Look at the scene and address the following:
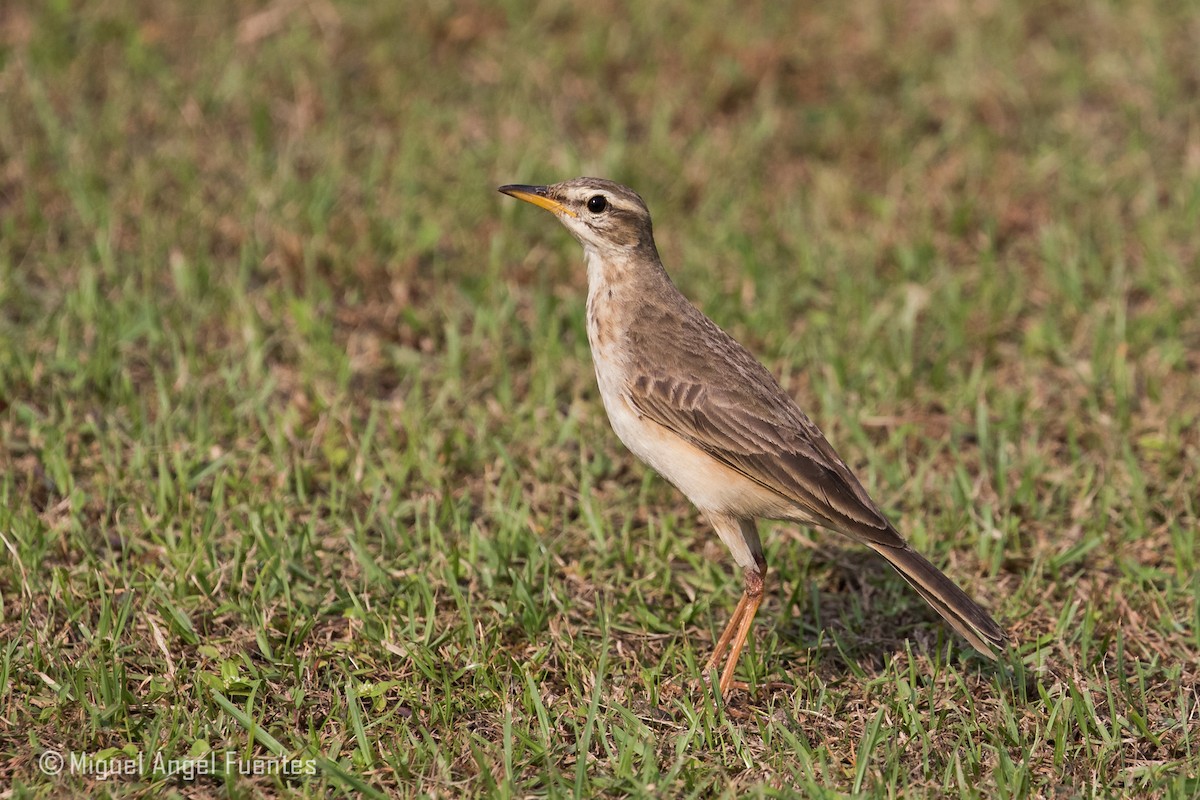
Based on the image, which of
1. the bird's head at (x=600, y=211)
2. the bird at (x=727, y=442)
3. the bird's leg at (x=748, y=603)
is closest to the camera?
the bird at (x=727, y=442)

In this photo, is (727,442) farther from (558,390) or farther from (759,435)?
(558,390)

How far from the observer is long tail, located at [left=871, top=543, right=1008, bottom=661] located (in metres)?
5.57

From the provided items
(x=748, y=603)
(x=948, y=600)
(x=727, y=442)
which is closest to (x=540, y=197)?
Result: (x=727, y=442)

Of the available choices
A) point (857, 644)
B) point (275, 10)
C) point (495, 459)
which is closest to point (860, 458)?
point (857, 644)

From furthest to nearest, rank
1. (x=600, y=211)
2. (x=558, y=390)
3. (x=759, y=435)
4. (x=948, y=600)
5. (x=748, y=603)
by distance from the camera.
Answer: (x=558, y=390)
(x=600, y=211)
(x=748, y=603)
(x=759, y=435)
(x=948, y=600)

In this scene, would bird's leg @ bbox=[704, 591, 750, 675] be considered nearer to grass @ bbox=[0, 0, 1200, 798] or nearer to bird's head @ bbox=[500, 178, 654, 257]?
grass @ bbox=[0, 0, 1200, 798]

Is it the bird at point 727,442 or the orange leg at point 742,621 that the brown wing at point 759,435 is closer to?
the bird at point 727,442

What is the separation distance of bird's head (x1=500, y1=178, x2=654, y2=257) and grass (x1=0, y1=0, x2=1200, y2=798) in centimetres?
129

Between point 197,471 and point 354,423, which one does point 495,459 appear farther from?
point 197,471

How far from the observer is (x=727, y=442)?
19.7 feet

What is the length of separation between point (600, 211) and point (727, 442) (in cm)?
133

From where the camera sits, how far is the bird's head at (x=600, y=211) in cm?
655

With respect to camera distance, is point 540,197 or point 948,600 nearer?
point 948,600

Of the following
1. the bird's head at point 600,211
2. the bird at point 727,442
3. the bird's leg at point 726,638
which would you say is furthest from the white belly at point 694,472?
the bird's head at point 600,211
